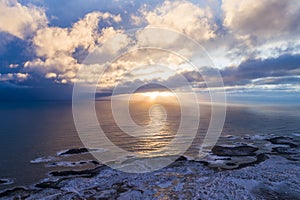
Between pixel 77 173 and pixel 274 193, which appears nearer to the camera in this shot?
pixel 274 193

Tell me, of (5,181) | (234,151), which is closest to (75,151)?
(5,181)

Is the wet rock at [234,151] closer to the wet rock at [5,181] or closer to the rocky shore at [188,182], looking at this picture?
the rocky shore at [188,182]

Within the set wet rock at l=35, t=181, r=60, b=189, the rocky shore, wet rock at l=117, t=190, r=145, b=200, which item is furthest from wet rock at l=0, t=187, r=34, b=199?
wet rock at l=117, t=190, r=145, b=200

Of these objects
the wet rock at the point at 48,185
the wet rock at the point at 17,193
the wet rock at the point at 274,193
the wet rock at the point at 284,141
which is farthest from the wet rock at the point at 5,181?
the wet rock at the point at 284,141

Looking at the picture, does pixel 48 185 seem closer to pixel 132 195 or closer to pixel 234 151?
pixel 132 195

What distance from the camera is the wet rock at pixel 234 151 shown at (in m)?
40.1

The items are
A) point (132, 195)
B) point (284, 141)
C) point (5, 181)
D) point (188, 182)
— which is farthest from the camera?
point (284, 141)

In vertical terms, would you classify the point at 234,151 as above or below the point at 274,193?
above

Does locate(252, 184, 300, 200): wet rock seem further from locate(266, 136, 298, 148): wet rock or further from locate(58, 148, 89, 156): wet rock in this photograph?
locate(58, 148, 89, 156): wet rock

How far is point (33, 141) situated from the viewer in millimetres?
50562

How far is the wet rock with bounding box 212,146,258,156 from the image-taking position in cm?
4006

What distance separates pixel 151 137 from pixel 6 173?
3339 cm

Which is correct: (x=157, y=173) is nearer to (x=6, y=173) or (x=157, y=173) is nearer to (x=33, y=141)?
(x=6, y=173)

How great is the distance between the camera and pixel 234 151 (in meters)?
41.8
